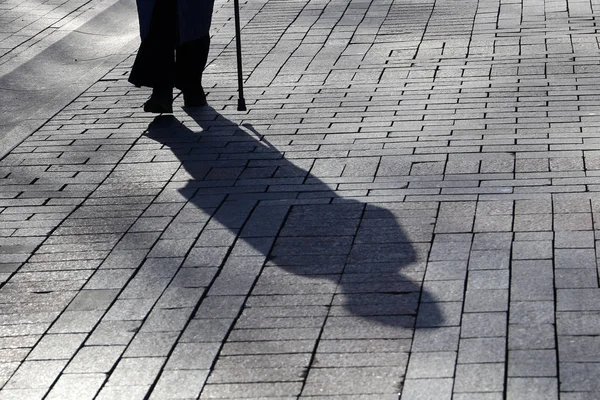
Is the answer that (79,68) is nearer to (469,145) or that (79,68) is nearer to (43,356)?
(469,145)

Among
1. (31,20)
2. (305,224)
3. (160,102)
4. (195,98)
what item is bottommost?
(31,20)

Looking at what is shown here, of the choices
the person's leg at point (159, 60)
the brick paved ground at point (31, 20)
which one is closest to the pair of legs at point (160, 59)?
the person's leg at point (159, 60)

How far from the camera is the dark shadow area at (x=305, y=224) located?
5.15 m

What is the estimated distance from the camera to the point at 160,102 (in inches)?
322

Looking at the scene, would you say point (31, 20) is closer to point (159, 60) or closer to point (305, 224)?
point (159, 60)

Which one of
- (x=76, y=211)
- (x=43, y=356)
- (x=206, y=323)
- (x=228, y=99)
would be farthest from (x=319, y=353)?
(x=228, y=99)

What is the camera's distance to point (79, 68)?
10.2 metres

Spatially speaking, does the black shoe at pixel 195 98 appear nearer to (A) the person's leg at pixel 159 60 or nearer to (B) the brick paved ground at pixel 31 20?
(A) the person's leg at pixel 159 60


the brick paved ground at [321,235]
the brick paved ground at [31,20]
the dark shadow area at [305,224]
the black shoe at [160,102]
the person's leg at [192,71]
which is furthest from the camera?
the brick paved ground at [31,20]

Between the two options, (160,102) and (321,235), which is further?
(160,102)

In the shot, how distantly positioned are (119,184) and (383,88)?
2.48m

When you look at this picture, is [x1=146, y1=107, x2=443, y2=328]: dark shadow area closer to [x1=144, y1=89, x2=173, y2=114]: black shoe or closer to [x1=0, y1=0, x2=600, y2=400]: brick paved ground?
[x1=0, y1=0, x2=600, y2=400]: brick paved ground

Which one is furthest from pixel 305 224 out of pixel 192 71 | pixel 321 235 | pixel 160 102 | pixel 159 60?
pixel 192 71

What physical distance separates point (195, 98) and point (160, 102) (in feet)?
1.23
